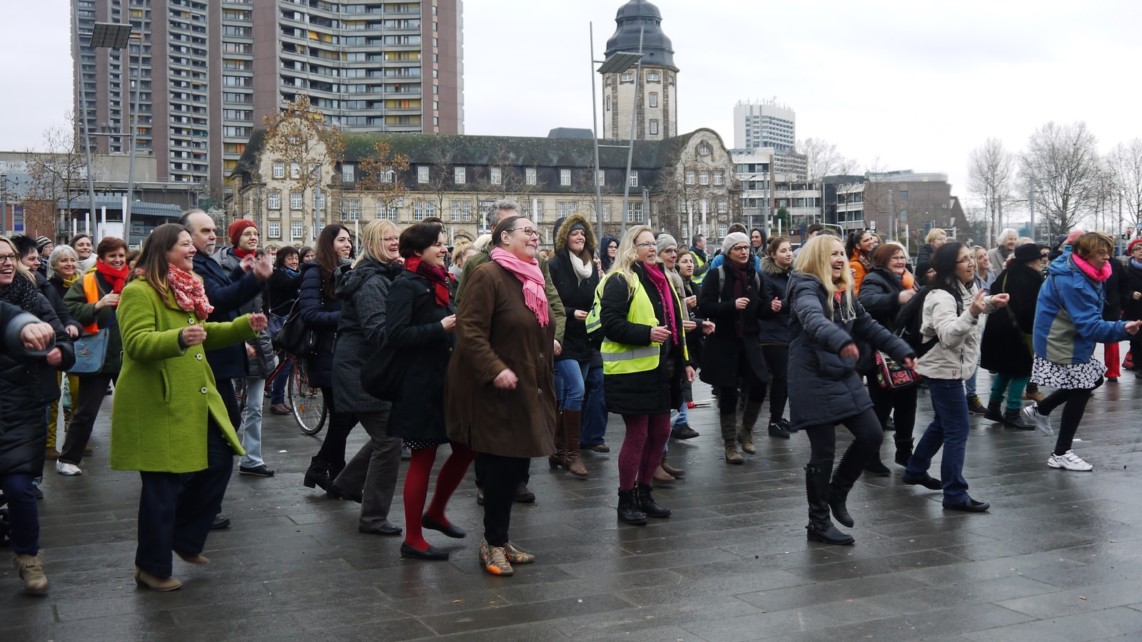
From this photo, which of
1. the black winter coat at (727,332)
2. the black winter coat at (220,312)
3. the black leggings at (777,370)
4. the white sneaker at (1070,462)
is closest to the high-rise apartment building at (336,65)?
the black leggings at (777,370)

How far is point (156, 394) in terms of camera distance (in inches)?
229

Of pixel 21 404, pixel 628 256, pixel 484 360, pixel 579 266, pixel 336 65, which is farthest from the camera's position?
pixel 336 65

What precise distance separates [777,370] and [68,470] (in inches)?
237

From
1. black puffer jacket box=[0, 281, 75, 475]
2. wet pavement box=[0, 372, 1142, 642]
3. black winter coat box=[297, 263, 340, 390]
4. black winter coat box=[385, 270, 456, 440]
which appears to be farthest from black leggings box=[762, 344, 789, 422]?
black puffer jacket box=[0, 281, 75, 475]

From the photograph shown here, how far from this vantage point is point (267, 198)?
330 feet

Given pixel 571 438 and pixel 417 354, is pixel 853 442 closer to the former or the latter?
A: pixel 417 354

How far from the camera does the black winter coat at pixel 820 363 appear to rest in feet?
22.2

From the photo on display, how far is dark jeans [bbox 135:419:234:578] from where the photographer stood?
229 inches

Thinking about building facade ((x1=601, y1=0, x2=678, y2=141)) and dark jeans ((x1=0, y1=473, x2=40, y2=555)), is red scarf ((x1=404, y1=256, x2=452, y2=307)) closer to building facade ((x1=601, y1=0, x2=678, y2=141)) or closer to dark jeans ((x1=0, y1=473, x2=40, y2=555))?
dark jeans ((x1=0, y1=473, x2=40, y2=555))

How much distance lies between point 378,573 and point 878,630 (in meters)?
2.58

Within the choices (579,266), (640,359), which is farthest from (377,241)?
(579,266)

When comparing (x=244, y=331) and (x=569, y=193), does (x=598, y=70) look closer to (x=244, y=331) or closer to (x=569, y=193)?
(x=244, y=331)

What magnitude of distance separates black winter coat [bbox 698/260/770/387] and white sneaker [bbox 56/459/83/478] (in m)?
5.15

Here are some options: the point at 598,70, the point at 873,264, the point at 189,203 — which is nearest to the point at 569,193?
the point at 189,203
